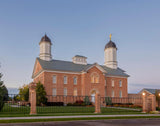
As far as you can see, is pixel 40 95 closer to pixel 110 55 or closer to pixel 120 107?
pixel 120 107

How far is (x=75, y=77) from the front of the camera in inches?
1774

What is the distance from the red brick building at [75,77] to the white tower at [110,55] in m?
3.78

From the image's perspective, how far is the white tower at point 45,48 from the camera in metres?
45.9

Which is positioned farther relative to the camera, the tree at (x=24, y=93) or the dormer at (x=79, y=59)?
the dormer at (x=79, y=59)

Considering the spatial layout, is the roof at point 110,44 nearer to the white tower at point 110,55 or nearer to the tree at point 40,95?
the white tower at point 110,55

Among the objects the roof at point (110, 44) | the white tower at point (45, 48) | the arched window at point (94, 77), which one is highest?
the roof at point (110, 44)

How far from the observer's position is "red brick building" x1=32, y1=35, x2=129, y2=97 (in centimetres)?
4216

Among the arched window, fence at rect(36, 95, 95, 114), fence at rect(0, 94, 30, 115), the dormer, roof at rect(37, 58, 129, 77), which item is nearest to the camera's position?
fence at rect(0, 94, 30, 115)

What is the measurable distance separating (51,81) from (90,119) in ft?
91.2

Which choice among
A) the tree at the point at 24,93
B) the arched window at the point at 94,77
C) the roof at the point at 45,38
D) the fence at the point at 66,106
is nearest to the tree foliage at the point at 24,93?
the tree at the point at 24,93

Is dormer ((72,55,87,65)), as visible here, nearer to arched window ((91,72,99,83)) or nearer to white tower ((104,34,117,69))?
arched window ((91,72,99,83))

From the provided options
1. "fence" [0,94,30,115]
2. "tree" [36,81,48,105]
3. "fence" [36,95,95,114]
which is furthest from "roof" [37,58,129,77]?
"fence" [0,94,30,115]

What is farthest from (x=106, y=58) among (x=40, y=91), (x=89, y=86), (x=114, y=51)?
(x=40, y=91)

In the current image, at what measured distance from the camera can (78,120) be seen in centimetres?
1451
